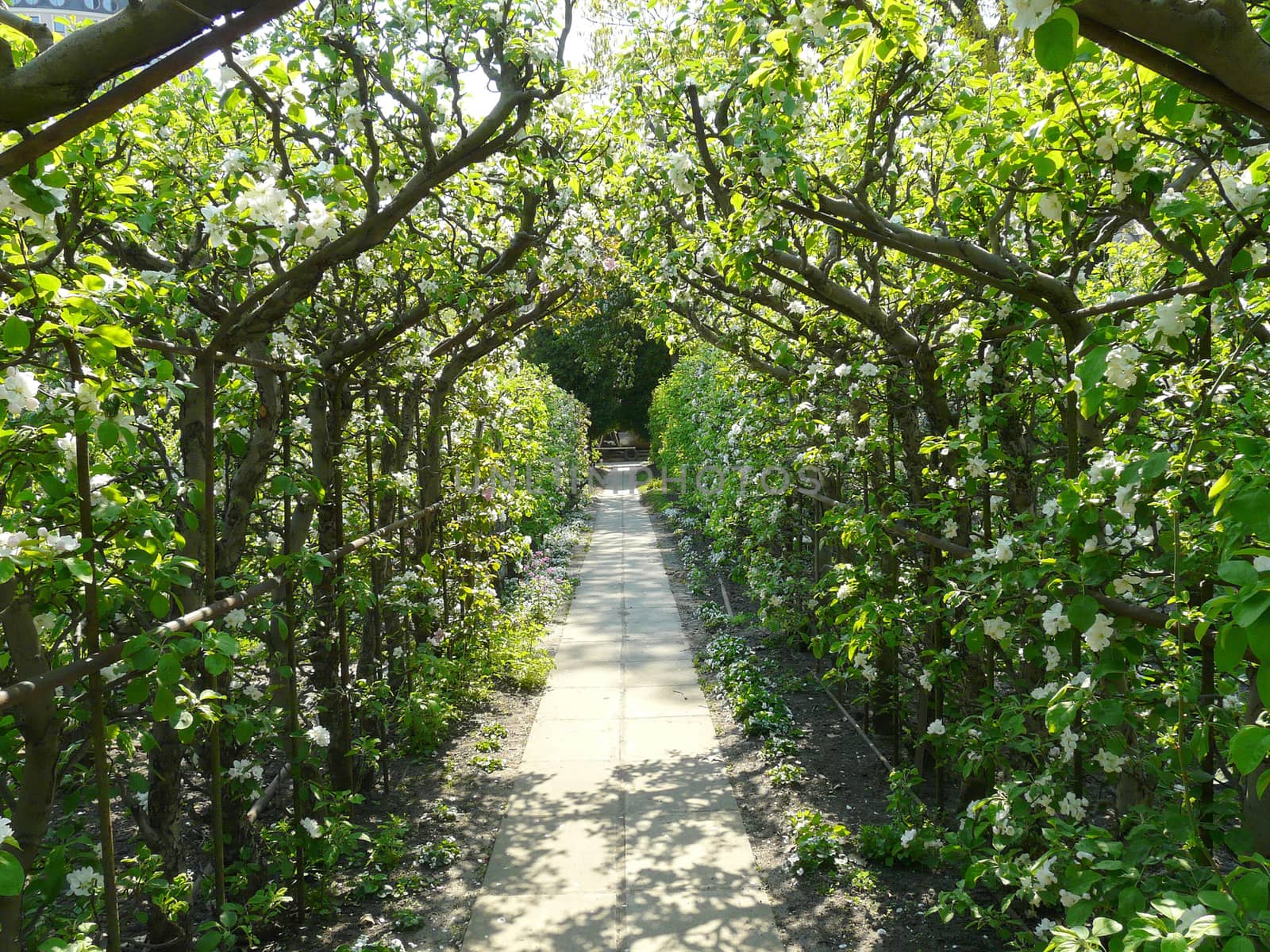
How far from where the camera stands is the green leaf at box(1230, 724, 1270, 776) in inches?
46.2

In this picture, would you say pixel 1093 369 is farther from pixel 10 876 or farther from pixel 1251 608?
pixel 10 876

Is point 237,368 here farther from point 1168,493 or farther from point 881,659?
point 881,659

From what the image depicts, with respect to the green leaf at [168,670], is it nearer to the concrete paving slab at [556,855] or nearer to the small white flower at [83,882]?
the small white flower at [83,882]

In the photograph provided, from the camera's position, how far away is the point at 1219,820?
2.22 m

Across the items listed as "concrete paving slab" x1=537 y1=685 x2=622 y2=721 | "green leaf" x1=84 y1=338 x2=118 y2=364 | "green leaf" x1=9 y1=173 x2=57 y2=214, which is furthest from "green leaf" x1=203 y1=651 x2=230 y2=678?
"concrete paving slab" x1=537 y1=685 x2=622 y2=721

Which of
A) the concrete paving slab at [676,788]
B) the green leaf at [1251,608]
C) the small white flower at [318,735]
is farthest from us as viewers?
the concrete paving slab at [676,788]

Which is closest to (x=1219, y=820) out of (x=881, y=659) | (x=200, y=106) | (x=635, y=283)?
(x=881, y=659)

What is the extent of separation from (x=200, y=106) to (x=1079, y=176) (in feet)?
13.4

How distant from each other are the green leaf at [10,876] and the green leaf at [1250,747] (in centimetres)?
172

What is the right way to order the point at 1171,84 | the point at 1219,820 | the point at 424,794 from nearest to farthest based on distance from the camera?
the point at 1171,84, the point at 1219,820, the point at 424,794

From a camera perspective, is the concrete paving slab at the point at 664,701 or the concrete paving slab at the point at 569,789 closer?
the concrete paving slab at the point at 569,789

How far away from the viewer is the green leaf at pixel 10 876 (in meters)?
1.36

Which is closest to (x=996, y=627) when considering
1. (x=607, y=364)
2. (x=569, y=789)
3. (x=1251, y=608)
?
(x=1251, y=608)

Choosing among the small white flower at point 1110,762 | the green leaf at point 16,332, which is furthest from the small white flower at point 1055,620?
the green leaf at point 16,332
